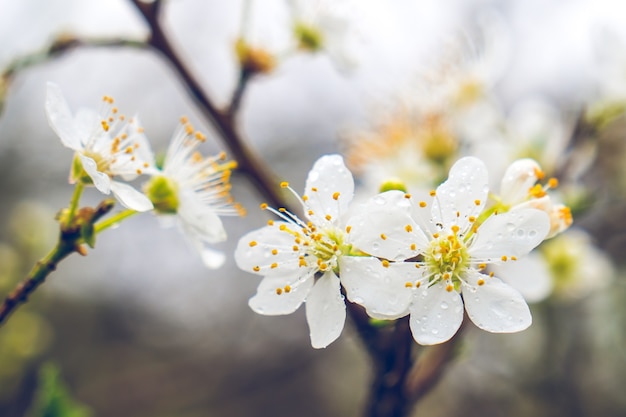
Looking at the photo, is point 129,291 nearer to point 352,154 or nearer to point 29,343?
point 29,343

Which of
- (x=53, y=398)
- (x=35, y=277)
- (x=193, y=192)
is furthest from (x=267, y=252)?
(x=53, y=398)

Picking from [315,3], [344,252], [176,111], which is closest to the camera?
[344,252]

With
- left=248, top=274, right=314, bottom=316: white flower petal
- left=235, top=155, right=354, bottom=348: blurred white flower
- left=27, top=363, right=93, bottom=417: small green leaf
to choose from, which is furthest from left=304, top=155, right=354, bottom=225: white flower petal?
left=27, top=363, right=93, bottom=417: small green leaf

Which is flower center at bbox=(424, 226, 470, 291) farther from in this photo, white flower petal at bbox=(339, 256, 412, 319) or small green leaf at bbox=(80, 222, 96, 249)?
small green leaf at bbox=(80, 222, 96, 249)

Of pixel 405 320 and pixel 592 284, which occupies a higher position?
pixel 405 320

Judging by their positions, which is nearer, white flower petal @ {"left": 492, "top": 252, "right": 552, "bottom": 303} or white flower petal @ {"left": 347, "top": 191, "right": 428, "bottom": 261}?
white flower petal @ {"left": 347, "top": 191, "right": 428, "bottom": 261}

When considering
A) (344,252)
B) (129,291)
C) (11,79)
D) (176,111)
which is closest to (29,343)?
(11,79)

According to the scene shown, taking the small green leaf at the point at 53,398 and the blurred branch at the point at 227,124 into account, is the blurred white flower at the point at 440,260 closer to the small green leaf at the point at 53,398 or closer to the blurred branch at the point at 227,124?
the blurred branch at the point at 227,124
